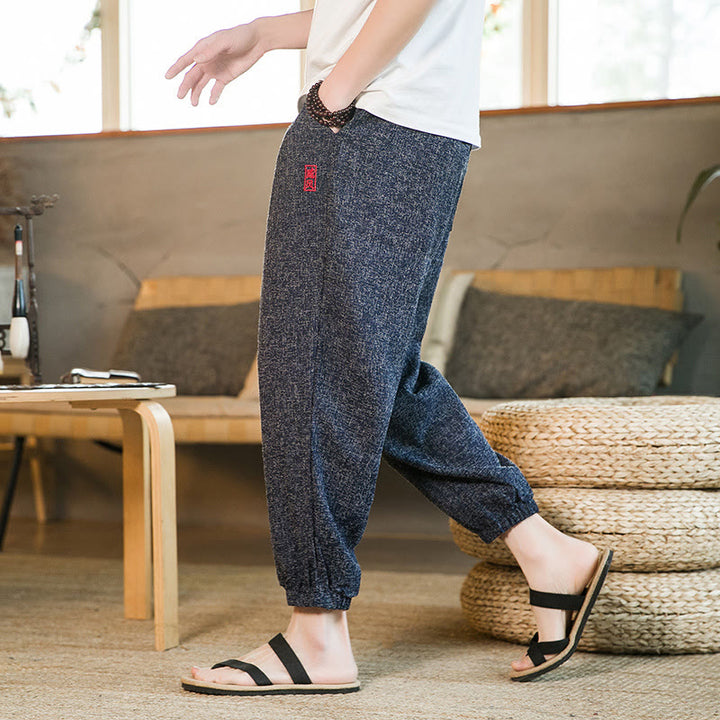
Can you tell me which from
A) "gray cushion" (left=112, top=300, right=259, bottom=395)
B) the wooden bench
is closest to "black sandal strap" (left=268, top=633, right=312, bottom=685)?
the wooden bench

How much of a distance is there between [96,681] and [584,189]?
208cm

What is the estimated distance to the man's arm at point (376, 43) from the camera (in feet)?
4.10

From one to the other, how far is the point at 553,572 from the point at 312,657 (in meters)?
0.36

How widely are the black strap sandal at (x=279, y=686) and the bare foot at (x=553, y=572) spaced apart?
28 centimetres

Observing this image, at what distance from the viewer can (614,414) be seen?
1631mm

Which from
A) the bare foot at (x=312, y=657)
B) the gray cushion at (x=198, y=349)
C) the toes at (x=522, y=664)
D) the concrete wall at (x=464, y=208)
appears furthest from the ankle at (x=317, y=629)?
the concrete wall at (x=464, y=208)

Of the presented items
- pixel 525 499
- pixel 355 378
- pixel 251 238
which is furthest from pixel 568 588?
pixel 251 238

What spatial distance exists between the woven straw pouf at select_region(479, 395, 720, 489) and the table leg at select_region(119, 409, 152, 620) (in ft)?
2.36

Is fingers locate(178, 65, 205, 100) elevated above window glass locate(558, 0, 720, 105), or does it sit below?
below

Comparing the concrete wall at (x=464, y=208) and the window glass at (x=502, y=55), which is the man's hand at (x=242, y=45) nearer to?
the concrete wall at (x=464, y=208)

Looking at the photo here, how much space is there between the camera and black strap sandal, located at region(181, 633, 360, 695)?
4.47 feet

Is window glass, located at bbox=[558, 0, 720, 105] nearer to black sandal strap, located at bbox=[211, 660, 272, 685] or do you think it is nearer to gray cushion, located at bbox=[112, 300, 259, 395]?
gray cushion, located at bbox=[112, 300, 259, 395]

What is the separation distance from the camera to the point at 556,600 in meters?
1.43

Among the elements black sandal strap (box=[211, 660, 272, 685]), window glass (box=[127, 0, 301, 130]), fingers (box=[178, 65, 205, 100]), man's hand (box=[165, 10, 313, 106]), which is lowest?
black sandal strap (box=[211, 660, 272, 685])
